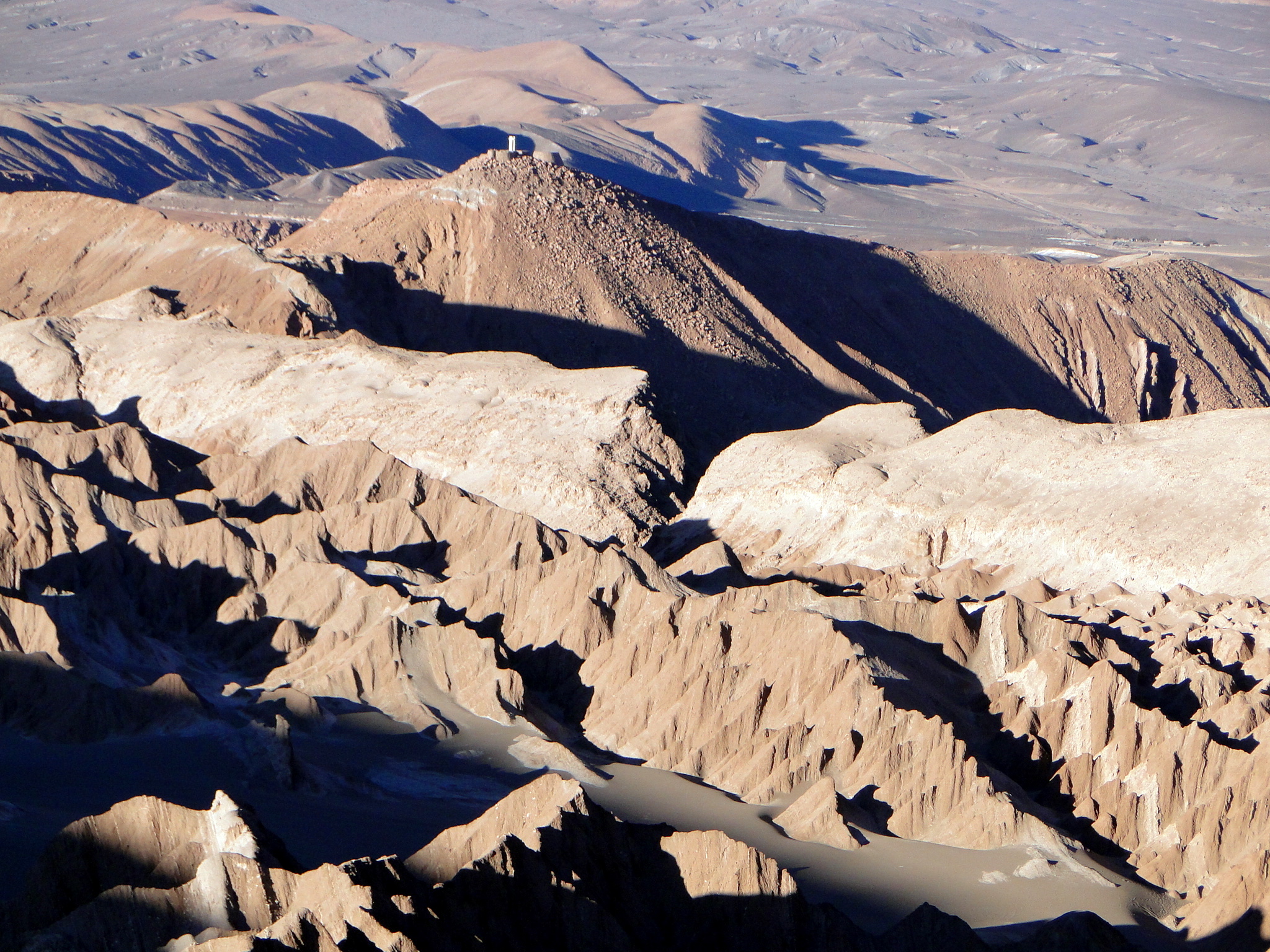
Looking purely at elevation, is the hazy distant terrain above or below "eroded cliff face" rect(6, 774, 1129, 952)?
below

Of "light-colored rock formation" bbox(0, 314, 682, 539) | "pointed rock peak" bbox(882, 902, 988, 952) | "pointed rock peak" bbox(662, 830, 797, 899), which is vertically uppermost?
"pointed rock peak" bbox(662, 830, 797, 899)

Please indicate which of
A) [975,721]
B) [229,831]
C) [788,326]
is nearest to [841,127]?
[788,326]

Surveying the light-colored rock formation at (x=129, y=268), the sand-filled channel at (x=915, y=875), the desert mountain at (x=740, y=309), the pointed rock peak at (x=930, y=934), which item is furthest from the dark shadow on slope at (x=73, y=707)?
the light-colored rock formation at (x=129, y=268)

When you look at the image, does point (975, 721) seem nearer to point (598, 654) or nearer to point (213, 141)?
point (598, 654)

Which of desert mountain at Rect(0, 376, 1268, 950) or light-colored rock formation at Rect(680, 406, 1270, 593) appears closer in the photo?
desert mountain at Rect(0, 376, 1268, 950)

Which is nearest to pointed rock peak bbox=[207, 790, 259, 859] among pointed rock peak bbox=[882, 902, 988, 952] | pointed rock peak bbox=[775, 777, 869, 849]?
pointed rock peak bbox=[882, 902, 988, 952]

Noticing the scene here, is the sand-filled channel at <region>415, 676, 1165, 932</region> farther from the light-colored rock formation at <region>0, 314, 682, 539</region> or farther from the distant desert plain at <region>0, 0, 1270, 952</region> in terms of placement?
the light-colored rock formation at <region>0, 314, 682, 539</region>
